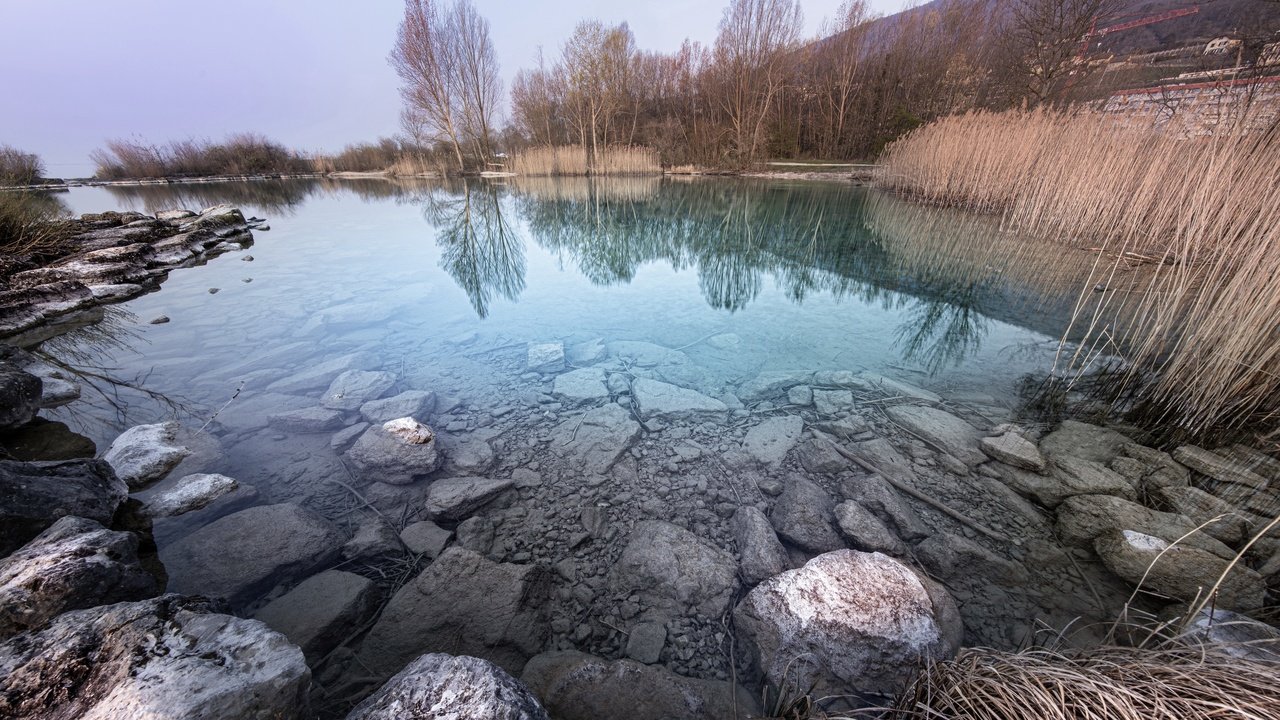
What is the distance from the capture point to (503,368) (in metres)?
3.63

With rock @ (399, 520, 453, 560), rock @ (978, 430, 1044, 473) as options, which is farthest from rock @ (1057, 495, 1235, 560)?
rock @ (399, 520, 453, 560)

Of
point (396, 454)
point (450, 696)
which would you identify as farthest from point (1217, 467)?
point (396, 454)

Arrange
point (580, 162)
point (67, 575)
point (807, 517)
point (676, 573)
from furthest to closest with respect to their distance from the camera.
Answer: point (580, 162)
point (807, 517)
point (676, 573)
point (67, 575)

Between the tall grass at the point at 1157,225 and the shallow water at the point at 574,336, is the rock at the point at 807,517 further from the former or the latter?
the tall grass at the point at 1157,225

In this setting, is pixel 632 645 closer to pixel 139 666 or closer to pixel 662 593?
pixel 662 593

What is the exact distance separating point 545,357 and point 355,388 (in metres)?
1.45

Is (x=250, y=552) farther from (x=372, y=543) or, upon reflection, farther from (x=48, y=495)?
(x=48, y=495)

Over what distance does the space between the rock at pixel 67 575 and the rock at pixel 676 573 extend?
164 centimetres

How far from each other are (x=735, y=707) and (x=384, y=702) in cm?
100

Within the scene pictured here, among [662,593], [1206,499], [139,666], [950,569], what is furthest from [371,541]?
[1206,499]

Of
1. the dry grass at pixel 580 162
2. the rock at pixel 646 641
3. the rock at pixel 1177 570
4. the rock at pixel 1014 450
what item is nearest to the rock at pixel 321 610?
the rock at pixel 646 641

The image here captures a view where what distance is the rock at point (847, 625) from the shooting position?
4.48ft

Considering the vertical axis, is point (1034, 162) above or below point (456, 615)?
above

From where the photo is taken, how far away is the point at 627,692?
1303 mm
